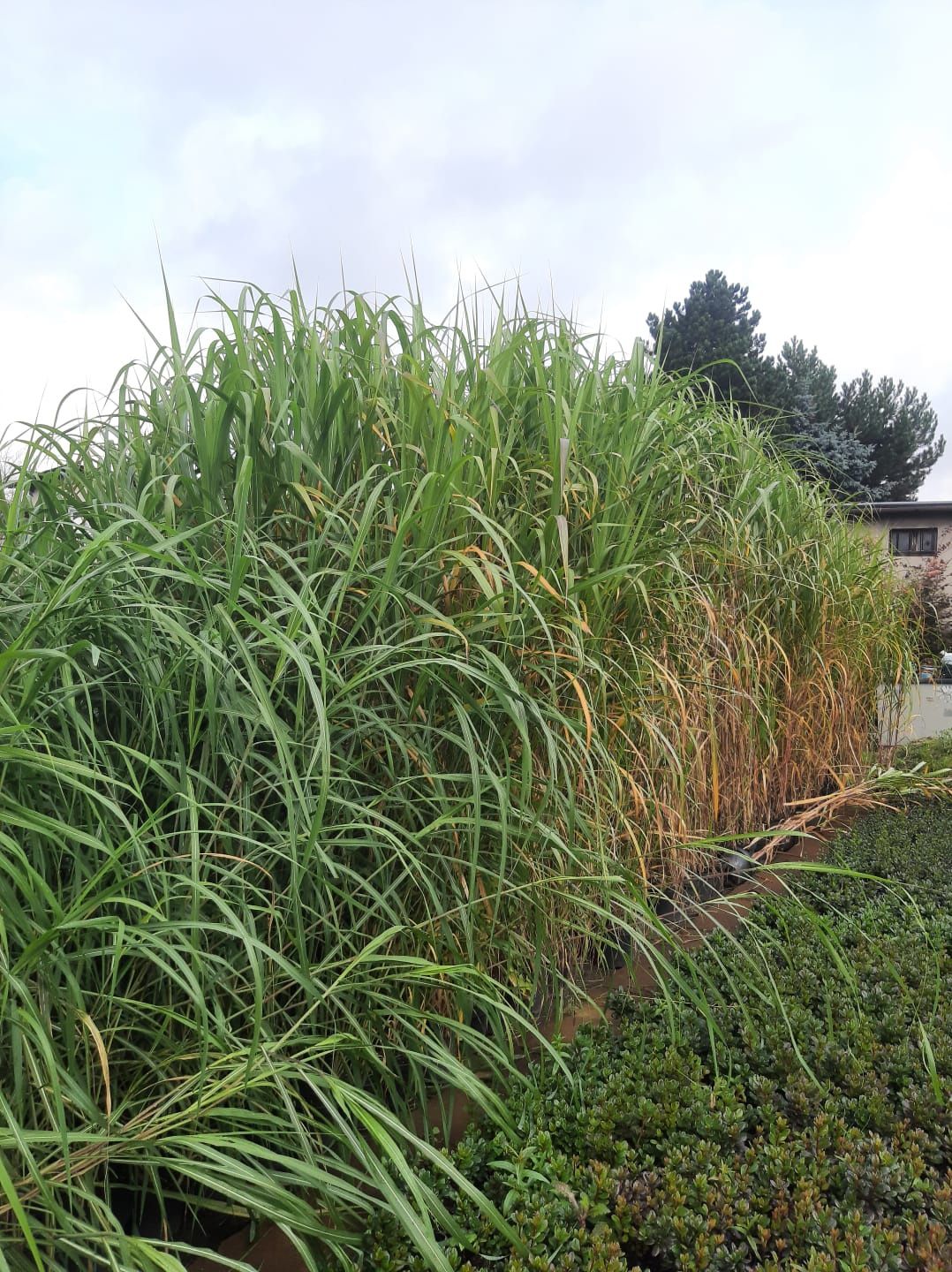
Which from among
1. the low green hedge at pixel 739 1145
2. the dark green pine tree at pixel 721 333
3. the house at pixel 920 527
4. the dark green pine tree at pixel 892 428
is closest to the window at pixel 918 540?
the house at pixel 920 527

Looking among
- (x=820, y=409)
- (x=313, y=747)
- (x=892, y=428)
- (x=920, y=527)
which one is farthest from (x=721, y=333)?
(x=313, y=747)

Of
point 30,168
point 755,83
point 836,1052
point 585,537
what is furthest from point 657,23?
point 836,1052

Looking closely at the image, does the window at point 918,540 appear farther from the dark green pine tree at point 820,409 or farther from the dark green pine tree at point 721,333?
the dark green pine tree at point 721,333

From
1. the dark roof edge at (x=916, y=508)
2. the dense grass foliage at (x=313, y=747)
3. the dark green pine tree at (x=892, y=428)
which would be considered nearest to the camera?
the dense grass foliage at (x=313, y=747)

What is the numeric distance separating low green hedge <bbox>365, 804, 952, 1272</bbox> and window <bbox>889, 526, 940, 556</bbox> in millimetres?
24797

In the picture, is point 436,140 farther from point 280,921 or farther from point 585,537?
point 280,921

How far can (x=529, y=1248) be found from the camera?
3.44 feet

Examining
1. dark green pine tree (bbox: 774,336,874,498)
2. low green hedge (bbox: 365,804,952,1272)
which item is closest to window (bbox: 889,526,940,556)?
dark green pine tree (bbox: 774,336,874,498)

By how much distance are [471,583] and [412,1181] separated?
1093 mm

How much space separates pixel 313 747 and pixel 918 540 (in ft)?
88.0

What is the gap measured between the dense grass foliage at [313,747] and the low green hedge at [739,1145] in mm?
118

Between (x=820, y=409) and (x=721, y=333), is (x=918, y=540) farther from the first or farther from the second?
(x=721, y=333)

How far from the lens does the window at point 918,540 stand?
23.7 meters

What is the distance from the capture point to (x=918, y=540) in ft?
79.5
